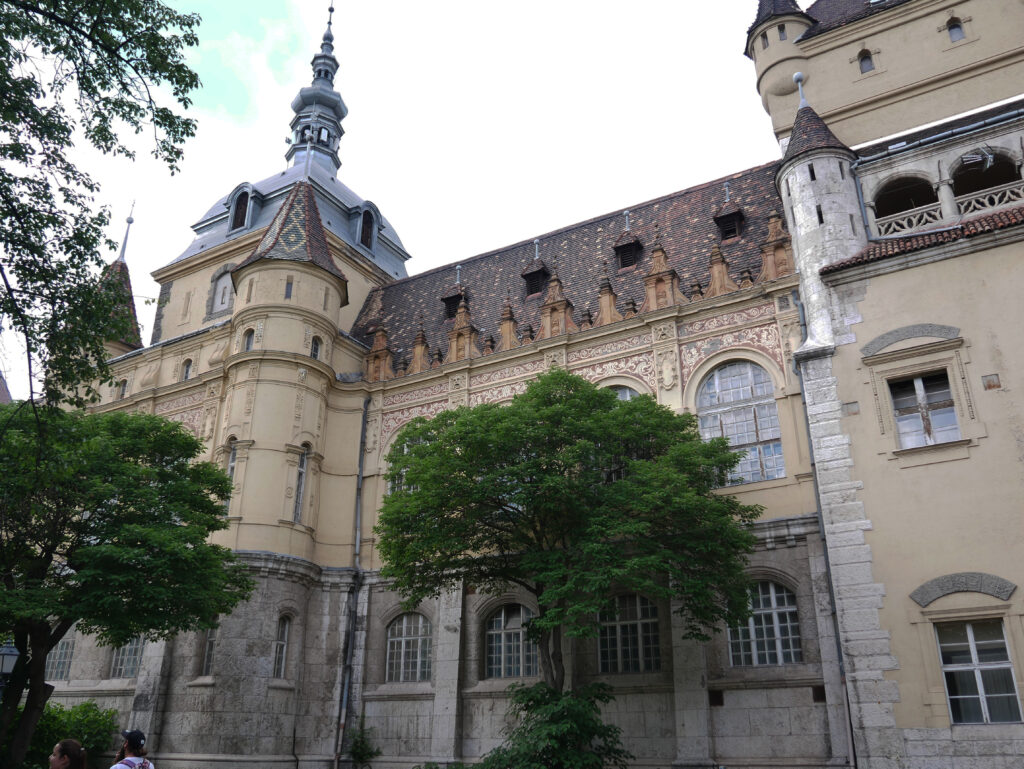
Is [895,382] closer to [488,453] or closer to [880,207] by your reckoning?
[880,207]

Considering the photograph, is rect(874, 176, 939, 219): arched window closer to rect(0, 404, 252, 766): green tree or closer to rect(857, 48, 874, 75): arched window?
rect(857, 48, 874, 75): arched window

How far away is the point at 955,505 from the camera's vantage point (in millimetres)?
15656

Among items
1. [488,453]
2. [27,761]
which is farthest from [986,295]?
[27,761]

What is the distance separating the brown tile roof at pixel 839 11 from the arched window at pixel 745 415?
10.9 m

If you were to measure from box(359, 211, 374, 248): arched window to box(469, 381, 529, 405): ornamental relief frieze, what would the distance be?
13694 millimetres

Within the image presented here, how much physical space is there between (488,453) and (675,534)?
14.0ft

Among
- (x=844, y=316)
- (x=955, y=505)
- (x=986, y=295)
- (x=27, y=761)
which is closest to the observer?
(x=955, y=505)

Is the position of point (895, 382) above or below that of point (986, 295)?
below

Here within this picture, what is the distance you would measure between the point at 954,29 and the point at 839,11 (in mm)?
3814

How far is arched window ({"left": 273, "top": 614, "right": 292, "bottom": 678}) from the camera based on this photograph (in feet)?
76.3

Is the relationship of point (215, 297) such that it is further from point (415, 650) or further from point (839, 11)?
point (839, 11)

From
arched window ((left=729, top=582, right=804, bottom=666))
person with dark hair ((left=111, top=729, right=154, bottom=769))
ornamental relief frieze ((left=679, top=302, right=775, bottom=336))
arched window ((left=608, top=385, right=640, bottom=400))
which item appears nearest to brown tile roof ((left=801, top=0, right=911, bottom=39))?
ornamental relief frieze ((left=679, top=302, right=775, bottom=336))

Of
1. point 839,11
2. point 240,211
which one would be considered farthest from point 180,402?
point 839,11

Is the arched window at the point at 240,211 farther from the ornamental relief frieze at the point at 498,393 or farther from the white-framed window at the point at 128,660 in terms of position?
the white-framed window at the point at 128,660
